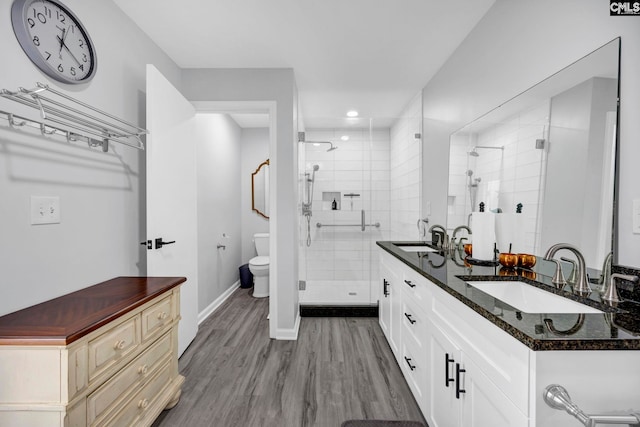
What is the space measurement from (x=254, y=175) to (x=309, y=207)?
1.32m

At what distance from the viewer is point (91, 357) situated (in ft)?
3.89

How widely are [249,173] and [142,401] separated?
375cm

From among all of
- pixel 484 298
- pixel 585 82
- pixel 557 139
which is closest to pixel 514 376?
pixel 484 298

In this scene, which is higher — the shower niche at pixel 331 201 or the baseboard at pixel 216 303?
the shower niche at pixel 331 201

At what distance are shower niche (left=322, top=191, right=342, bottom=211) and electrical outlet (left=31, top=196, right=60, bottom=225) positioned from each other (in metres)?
2.98

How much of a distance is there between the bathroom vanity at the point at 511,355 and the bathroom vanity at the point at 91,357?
1413mm

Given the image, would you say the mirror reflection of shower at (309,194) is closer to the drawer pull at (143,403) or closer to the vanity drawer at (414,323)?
the vanity drawer at (414,323)

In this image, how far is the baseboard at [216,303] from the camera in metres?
3.28

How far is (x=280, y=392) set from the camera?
6.68ft

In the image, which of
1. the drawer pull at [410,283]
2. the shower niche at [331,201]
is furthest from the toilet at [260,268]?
the drawer pull at [410,283]

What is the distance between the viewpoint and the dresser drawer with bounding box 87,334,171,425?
1217mm

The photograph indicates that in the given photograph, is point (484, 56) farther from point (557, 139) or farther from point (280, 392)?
point (280, 392)

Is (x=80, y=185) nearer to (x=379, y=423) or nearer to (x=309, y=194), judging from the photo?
(x=379, y=423)

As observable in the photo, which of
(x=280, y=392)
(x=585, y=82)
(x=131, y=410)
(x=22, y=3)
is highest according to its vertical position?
(x=22, y=3)
